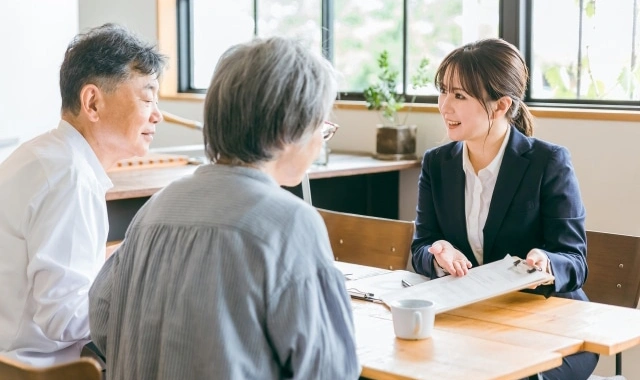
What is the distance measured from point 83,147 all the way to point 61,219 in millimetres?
237

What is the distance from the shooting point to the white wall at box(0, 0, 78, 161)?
3.94 meters

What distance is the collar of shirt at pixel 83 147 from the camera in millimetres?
1992

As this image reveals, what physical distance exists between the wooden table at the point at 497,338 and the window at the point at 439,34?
1.38m

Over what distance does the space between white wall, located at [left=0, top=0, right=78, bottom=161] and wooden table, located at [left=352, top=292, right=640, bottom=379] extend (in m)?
2.37

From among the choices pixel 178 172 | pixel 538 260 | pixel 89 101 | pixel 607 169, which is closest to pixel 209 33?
pixel 178 172

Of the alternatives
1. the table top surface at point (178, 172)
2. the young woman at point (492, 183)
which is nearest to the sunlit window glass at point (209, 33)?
the table top surface at point (178, 172)

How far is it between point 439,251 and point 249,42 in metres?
0.99

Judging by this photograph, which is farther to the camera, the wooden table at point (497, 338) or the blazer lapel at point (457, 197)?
the blazer lapel at point (457, 197)

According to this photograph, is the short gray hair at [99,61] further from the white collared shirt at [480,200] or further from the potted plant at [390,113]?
the potted plant at [390,113]

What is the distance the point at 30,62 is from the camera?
4.07 metres

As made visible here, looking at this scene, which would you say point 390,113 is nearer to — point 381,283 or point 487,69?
point 487,69

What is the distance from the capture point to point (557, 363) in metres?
1.72

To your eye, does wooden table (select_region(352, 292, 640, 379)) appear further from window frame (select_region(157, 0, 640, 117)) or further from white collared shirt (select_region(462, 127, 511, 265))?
window frame (select_region(157, 0, 640, 117))

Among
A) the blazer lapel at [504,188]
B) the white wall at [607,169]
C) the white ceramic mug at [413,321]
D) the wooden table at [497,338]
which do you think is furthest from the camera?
the white wall at [607,169]
